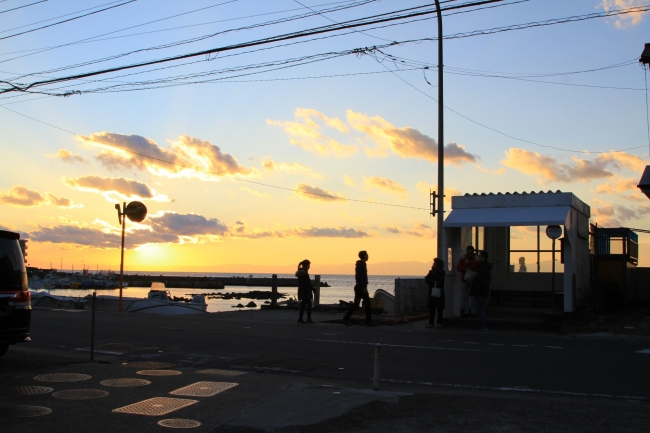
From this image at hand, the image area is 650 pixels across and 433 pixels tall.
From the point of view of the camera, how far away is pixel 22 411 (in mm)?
6879

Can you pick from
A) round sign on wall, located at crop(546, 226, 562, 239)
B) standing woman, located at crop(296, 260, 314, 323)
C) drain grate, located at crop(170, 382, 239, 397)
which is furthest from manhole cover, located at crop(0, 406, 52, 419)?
round sign on wall, located at crop(546, 226, 562, 239)

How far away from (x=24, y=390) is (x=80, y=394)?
77 centimetres

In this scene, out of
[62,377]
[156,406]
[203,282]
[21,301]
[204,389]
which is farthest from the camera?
[203,282]

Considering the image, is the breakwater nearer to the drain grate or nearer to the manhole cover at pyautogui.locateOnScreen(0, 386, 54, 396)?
the drain grate

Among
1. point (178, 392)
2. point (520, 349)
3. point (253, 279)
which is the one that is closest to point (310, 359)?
point (178, 392)

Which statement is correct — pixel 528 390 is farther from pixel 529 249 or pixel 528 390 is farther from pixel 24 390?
pixel 529 249

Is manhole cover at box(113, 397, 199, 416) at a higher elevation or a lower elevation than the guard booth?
lower

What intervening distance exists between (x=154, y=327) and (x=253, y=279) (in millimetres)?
147855

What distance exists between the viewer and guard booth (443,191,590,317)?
58.1 feet

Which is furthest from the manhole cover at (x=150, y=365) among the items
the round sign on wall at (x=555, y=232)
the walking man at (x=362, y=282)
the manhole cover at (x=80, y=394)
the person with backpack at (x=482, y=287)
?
the round sign on wall at (x=555, y=232)

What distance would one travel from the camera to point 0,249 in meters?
9.35

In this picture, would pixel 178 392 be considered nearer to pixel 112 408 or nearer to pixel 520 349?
pixel 112 408

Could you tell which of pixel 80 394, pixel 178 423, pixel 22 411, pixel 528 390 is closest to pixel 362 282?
pixel 528 390

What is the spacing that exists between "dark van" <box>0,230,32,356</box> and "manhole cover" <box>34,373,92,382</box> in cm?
89
